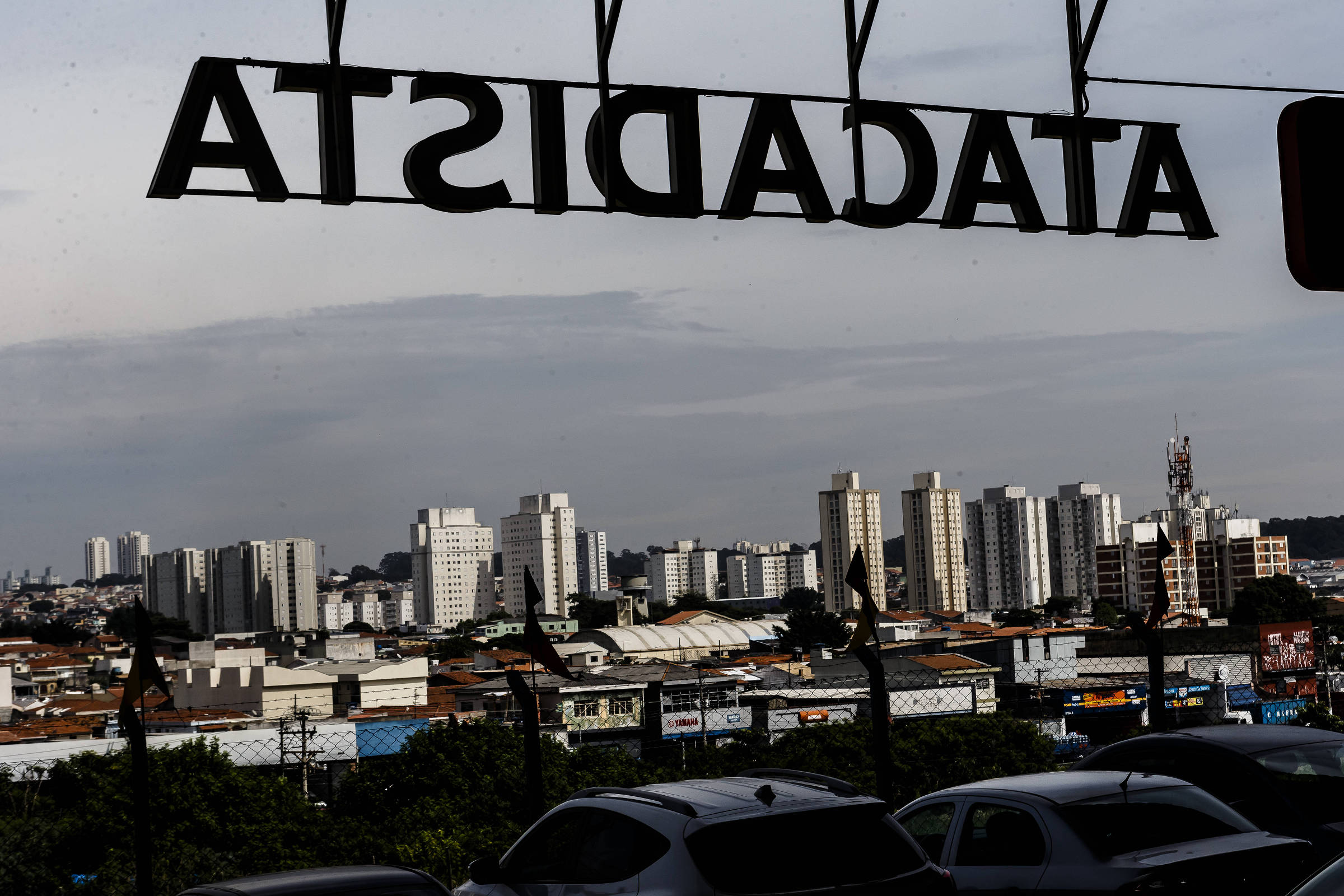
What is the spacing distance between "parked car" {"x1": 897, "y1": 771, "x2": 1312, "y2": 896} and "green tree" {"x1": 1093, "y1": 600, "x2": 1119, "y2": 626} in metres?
129

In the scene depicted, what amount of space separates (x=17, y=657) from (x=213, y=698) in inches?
1746

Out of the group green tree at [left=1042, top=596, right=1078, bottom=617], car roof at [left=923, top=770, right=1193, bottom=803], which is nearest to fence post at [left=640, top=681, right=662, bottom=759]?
car roof at [left=923, top=770, right=1193, bottom=803]

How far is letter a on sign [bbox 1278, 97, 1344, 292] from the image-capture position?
14.4 feet

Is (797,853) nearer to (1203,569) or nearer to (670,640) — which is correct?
(670,640)

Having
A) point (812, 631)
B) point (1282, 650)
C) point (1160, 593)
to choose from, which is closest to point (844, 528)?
point (812, 631)

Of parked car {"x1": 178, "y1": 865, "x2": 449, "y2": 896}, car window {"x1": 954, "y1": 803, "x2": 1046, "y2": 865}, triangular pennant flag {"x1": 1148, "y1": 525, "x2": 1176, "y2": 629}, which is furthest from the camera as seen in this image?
triangular pennant flag {"x1": 1148, "y1": 525, "x2": 1176, "y2": 629}

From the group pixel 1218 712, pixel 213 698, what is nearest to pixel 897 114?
pixel 1218 712

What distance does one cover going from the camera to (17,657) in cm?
10512

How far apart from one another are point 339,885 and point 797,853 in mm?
1827

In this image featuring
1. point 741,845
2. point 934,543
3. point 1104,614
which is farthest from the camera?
point 934,543

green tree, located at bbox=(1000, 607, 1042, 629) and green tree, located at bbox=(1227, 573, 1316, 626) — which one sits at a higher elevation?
green tree, located at bbox=(1227, 573, 1316, 626)

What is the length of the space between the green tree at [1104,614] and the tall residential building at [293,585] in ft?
338

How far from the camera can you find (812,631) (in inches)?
4754

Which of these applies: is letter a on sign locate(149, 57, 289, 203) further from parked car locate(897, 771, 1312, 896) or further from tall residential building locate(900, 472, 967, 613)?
tall residential building locate(900, 472, 967, 613)
